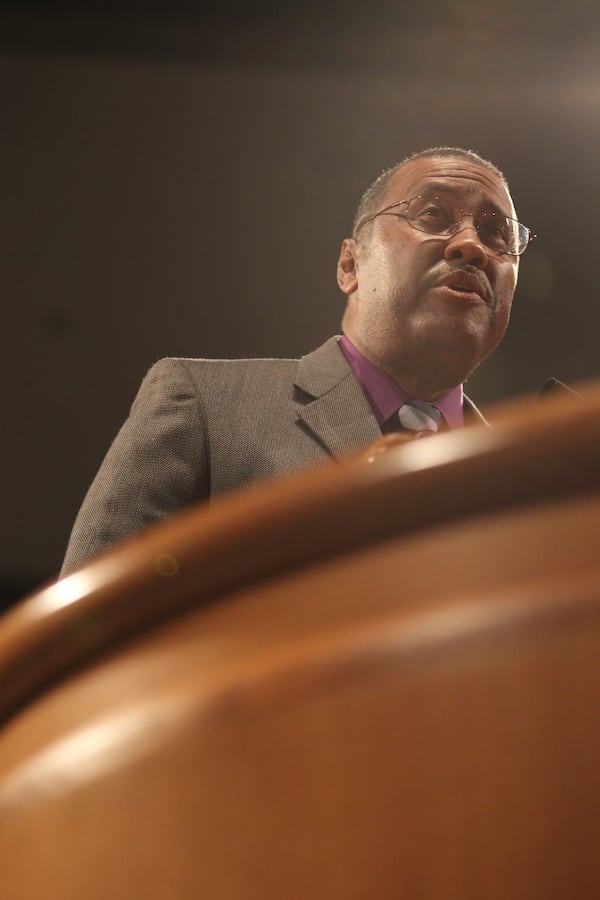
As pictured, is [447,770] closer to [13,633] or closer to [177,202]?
[13,633]

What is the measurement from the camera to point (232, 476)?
28.9 inches

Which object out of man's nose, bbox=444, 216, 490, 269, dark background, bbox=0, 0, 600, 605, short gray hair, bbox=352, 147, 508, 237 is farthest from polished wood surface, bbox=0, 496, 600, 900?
dark background, bbox=0, 0, 600, 605

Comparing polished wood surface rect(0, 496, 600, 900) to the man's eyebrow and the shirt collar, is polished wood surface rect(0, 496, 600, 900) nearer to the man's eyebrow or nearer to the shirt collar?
the shirt collar

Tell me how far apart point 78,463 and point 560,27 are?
1.00 m

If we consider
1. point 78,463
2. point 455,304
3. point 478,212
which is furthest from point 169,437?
point 78,463

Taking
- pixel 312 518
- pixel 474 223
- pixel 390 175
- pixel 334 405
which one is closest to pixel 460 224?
pixel 474 223

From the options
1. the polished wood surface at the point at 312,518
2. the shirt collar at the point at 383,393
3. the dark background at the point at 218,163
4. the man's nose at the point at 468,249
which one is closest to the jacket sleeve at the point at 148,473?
the shirt collar at the point at 383,393

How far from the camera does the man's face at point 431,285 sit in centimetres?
84

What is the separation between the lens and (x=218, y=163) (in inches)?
58.1

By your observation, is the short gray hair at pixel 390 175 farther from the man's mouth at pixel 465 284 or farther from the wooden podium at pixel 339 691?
the wooden podium at pixel 339 691

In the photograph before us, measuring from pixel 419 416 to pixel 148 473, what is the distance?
0.80ft

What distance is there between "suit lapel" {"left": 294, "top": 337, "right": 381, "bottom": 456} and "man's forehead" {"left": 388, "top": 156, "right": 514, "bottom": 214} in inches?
8.6

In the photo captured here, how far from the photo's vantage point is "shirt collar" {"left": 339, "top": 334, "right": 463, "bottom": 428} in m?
0.82

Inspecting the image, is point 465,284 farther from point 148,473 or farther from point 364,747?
point 364,747
